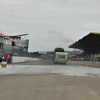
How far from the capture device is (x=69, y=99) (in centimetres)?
563

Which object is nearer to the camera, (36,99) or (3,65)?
(36,99)

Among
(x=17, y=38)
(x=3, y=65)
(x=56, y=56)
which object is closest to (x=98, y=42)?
(x=56, y=56)

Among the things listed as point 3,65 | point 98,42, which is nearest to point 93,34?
point 98,42

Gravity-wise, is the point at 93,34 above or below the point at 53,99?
above

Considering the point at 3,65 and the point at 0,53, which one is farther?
the point at 0,53

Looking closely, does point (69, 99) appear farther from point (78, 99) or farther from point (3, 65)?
point (3, 65)

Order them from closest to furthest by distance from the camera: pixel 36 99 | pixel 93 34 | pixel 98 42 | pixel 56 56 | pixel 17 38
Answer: pixel 36 99
pixel 56 56
pixel 93 34
pixel 98 42
pixel 17 38

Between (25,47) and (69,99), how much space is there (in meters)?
139

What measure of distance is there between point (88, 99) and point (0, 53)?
152 feet

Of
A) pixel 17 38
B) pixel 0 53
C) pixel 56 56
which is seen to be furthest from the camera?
pixel 17 38

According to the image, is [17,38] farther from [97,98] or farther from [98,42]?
[97,98]

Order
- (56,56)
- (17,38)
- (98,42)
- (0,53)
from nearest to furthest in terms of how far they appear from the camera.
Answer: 1. (56,56)
2. (0,53)
3. (98,42)
4. (17,38)

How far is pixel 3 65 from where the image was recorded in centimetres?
2380

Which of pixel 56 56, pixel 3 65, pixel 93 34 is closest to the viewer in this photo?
pixel 3 65
